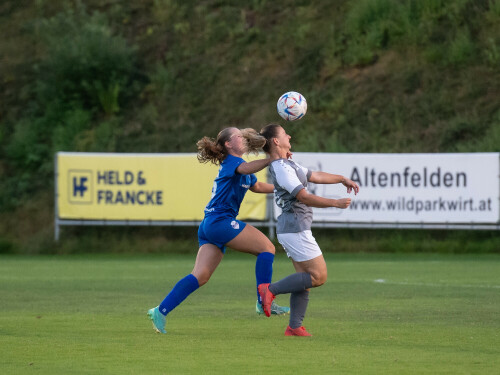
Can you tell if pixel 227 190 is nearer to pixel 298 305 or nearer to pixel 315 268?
pixel 315 268

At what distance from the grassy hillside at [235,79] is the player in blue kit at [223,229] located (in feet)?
60.8

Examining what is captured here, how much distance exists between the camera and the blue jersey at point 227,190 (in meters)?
10.3

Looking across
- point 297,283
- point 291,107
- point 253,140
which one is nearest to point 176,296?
point 297,283

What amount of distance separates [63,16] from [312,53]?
892 cm

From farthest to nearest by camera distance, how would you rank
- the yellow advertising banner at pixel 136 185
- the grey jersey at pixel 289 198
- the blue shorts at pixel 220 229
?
the yellow advertising banner at pixel 136 185
the blue shorts at pixel 220 229
the grey jersey at pixel 289 198

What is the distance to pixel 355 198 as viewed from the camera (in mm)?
25094

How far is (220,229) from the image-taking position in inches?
404

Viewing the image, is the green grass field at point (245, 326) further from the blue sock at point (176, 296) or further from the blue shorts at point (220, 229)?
the blue shorts at point (220, 229)

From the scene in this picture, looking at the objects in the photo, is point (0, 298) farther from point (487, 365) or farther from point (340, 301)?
point (487, 365)

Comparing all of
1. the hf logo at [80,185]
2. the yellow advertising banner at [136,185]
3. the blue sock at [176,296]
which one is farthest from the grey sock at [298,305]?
the hf logo at [80,185]

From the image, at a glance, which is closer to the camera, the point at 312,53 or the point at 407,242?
the point at 407,242

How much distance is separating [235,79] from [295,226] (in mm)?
25154

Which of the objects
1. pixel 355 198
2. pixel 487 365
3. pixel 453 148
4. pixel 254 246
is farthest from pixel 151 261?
pixel 487 365

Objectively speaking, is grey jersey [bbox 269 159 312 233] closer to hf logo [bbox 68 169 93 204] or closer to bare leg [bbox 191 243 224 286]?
bare leg [bbox 191 243 224 286]
